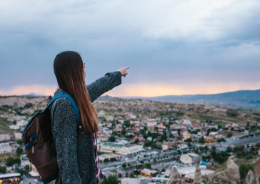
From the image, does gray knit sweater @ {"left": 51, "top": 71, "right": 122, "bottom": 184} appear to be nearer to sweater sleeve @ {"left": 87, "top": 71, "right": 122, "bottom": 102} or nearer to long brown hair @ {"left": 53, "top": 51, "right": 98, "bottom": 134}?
long brown hair @ {"left": 53, "top": 51, "right": 98, "bottom": 134}

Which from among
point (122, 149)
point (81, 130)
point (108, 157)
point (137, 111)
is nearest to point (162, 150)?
point (122, 149)

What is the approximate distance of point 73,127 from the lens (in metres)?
1.08

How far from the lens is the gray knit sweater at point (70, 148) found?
1.05 metres

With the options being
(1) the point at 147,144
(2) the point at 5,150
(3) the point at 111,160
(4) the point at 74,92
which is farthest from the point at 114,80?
(1) the point at 147,144

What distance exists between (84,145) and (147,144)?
27410 millimetres

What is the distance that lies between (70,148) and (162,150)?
25329 mm

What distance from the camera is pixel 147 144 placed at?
28172 mm

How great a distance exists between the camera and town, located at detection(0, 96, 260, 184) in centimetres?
1380

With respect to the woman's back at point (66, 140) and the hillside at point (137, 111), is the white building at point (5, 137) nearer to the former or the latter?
the hillside at point (137, 111)

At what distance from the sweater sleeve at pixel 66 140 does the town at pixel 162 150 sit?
2937 mm

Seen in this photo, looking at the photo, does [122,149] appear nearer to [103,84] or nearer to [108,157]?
[108,157]

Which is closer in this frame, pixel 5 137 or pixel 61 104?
pixel 61 104

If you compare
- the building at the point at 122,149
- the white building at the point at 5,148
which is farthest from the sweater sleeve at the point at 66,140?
the white building at the point at 5,148

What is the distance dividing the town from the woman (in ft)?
9.36
